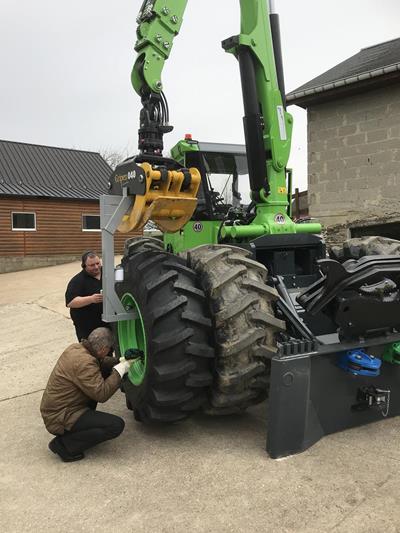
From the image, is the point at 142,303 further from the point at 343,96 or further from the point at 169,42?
the point at 343,96

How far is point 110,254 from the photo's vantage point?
429 centimetres

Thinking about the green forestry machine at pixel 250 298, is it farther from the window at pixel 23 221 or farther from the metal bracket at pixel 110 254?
the window at pixel 23 221

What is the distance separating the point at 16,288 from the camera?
15414 mm

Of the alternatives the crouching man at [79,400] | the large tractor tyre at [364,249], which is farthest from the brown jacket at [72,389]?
the large tractor tyre at [364,249]

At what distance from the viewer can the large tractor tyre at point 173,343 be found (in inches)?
141

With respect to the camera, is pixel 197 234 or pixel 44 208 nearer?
pixel 197 234

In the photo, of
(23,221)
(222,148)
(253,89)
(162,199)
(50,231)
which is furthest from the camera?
(50,231)

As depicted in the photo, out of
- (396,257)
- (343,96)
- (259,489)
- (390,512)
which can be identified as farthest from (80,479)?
(343,96)

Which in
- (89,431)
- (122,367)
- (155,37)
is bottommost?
(89,431)

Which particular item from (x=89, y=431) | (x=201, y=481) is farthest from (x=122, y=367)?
(x=201, y=481)

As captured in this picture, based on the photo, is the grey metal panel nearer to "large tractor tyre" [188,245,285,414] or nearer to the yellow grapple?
the yellow grapple

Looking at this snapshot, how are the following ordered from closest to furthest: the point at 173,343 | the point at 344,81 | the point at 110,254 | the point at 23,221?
1. the point at 173,343
2. the point at 110,254
3. the point at 344,81
4. the point at 23,221

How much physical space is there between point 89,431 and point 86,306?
1.98 meters

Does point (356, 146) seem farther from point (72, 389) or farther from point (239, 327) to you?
point (72, 389)
